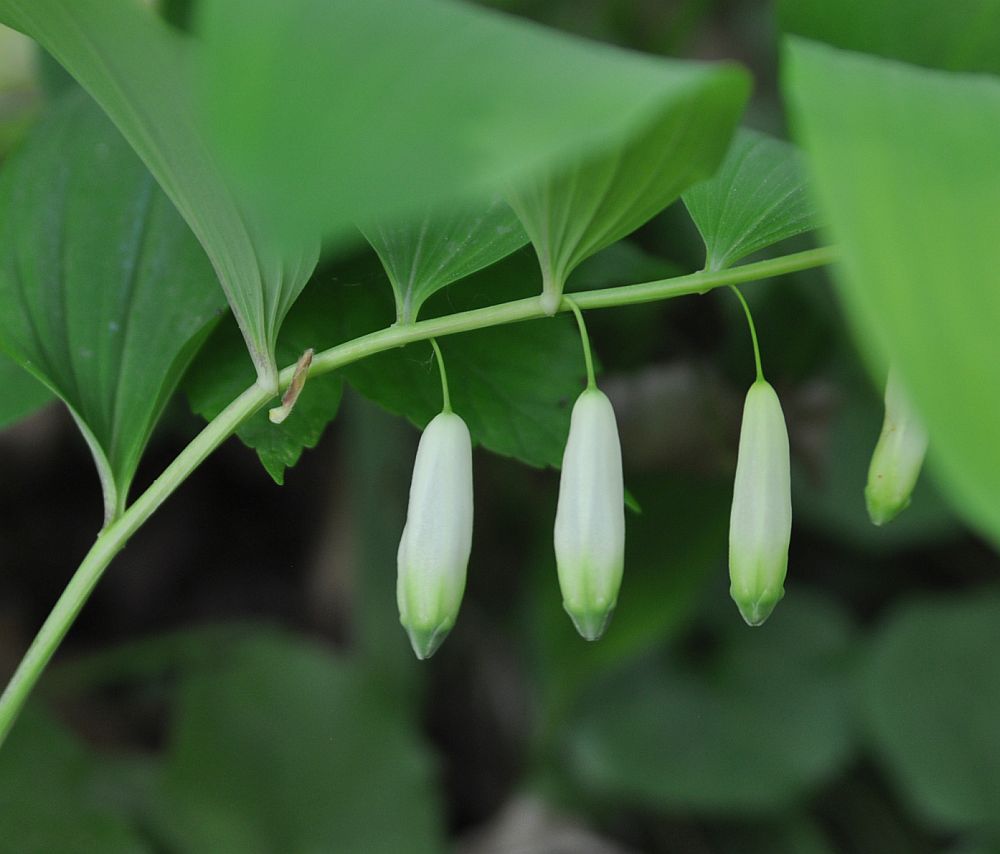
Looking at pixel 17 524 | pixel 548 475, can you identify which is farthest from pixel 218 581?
pixel 548 475

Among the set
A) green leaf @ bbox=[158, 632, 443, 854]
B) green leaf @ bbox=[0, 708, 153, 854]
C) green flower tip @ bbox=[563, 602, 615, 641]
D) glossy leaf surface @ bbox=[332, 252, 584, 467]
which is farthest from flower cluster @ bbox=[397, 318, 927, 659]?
green leaf @ bbox=[158, 632, 443, 854]

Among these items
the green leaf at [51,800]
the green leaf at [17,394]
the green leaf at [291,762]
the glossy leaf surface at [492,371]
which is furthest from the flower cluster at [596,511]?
the green leaf at [291,762]

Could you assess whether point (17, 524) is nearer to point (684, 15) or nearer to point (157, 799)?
point (157, 799)

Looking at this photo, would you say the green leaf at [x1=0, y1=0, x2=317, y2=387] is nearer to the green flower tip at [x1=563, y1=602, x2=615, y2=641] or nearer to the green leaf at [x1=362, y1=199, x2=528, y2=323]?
the green leaf at [x1=362, y1=199, x2=528, y2=323]

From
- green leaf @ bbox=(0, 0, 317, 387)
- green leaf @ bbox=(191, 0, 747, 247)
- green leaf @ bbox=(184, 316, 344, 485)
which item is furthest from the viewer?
green leaf @ bbox=(184, 316, 344, 485)

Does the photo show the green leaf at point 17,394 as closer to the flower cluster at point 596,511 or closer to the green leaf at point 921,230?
the flower cluster at point 596,511

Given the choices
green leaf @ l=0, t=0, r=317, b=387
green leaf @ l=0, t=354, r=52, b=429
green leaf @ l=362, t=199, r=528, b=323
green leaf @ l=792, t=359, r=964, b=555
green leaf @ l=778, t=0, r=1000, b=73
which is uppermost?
green leaf @ l=792, t=359, r=964, b=555
